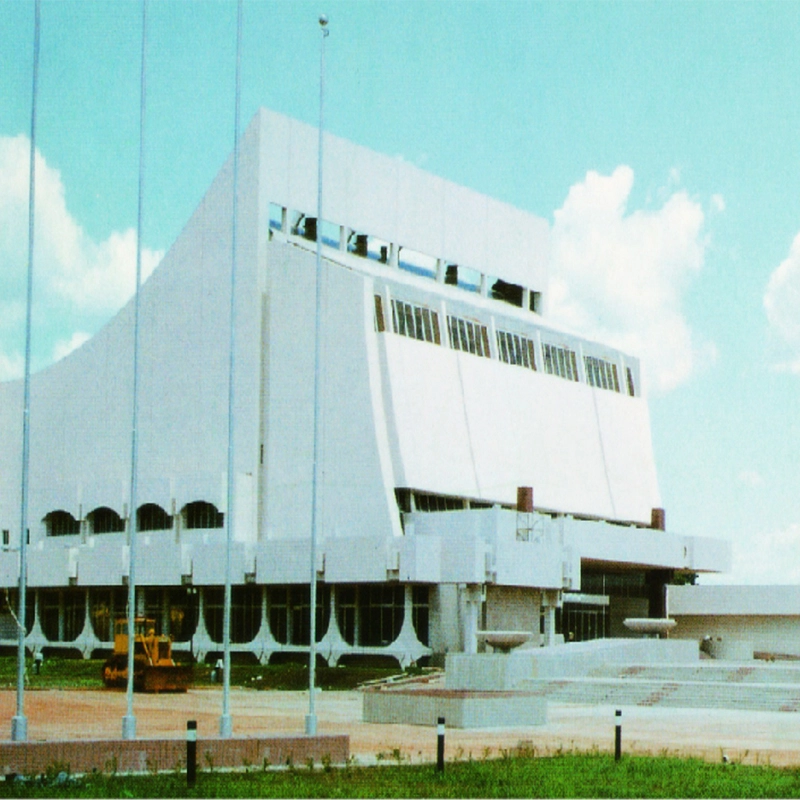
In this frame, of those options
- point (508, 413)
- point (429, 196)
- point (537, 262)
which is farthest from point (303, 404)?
point (537, 262)

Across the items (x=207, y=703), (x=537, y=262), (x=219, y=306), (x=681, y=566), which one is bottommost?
(x=207, y=703)

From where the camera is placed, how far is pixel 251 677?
47.8 m

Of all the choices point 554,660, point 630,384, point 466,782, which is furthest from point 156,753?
point 630,384

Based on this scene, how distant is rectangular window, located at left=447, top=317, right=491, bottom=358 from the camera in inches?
2470

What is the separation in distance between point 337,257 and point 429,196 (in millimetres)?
8804

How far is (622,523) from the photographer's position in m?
70.0

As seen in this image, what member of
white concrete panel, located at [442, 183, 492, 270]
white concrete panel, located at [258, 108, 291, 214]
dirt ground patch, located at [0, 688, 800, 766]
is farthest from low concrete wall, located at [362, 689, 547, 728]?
white concrete panel, located at [442, 183, 492, 270]

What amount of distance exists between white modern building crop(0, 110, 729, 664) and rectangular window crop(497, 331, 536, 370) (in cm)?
11

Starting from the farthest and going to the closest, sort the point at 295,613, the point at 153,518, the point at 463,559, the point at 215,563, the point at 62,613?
the point at 62,613 → the point at 153,518 → the point at 295,613 → the point at 215,563 → the point at 463,559

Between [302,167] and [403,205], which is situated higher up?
[302,167]

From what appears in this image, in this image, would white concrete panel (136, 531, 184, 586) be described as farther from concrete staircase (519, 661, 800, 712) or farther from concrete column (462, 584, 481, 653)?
concrete staircase (519, 661, 800, 712)

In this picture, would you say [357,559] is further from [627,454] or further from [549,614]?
[627,454]

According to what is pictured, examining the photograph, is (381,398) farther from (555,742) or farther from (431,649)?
(555,742)

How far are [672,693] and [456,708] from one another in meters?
11.9
